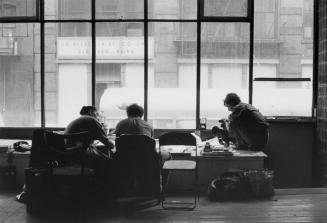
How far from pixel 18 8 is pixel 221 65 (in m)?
3.28

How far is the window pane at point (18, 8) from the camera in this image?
952 centimetres

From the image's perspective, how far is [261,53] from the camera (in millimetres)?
9344

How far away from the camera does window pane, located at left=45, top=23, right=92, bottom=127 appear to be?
31.1ft

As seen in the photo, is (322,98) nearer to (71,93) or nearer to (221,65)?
(221,65)

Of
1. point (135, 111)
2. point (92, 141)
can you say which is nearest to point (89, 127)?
point (92, 141)

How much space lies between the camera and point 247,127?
835 cm

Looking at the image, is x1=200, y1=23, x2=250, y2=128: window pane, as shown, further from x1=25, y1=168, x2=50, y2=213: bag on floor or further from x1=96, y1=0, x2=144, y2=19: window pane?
x1=25, y1=168, x2=50, y2=213: bag on floor

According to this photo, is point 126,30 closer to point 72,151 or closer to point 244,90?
point 244,90

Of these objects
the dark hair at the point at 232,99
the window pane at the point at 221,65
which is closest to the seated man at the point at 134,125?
the dark hair at the point at 232,99

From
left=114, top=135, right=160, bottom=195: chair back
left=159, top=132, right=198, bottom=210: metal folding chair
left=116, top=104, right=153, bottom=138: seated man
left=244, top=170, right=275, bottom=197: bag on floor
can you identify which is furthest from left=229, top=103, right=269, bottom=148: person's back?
left=114, top=135, right=160, bottom=195: chair back

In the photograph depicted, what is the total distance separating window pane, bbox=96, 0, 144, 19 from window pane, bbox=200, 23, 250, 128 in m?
1.10

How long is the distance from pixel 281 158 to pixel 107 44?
10.4 ft

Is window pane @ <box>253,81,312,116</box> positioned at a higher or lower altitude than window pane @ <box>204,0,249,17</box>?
lower

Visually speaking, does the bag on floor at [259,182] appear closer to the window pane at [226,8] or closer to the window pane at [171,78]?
the window pane at [171,78]
